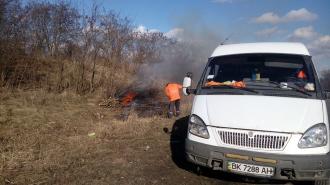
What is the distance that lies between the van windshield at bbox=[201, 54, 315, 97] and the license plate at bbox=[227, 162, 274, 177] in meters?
1.19

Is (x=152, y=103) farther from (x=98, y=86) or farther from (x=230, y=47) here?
(x=230, y=47)

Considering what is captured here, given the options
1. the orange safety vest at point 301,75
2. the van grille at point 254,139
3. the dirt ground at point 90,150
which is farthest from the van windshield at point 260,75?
the dirt ground at point 90,150

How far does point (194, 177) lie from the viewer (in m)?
5.79

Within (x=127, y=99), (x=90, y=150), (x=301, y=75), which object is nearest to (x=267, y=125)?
(x=301, y=75)

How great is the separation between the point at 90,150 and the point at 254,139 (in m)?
3.55

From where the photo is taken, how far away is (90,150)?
23.3 feet

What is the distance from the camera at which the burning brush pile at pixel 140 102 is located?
12.4 m

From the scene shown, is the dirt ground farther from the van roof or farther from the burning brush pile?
the van roof

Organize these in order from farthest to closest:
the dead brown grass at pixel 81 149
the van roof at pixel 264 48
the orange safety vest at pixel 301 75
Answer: the van roof at pixel 264 48, the orange safety vest at pixel 301 75, the dead brown grass at pixel 81 149

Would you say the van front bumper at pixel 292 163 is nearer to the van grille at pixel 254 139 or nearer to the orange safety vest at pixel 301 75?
the van grille at pixel 254 139

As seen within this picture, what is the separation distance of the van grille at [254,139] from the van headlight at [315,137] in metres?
0.22

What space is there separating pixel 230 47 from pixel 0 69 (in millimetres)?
10780

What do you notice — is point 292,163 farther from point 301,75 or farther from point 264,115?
point 301,75

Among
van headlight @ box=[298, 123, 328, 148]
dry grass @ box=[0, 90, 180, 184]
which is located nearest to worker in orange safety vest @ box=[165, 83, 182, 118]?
dry grass @ box=[0, 90, 180, 184]
